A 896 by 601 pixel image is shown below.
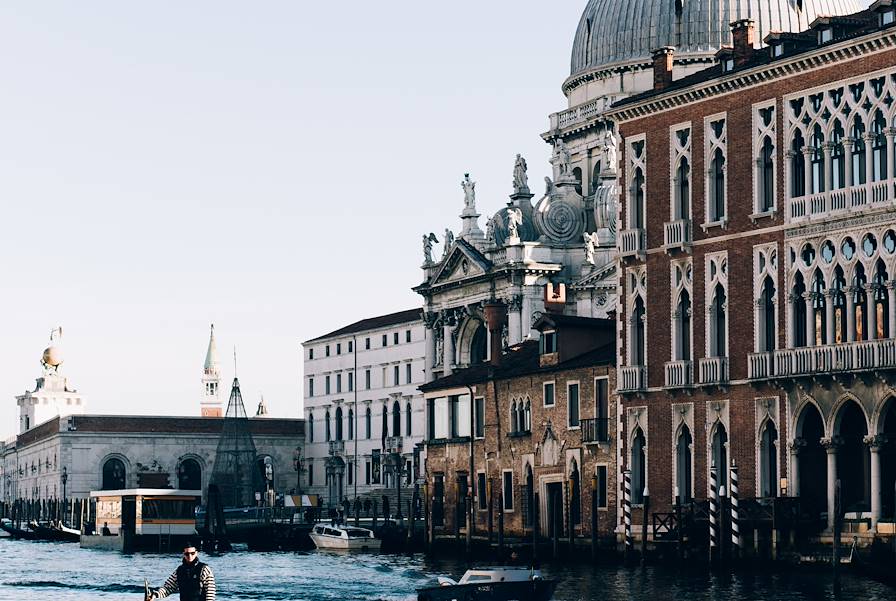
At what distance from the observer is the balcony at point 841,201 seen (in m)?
46.0

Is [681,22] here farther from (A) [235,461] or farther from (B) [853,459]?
(B) [853,459]

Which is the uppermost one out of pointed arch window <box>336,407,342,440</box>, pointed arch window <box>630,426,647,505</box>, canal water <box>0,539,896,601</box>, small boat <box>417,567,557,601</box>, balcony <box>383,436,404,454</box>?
pointed arch window <box>336,407,342,440</box>

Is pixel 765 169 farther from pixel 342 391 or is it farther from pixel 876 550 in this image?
pixel 342 391

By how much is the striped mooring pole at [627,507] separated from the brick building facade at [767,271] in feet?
1.54

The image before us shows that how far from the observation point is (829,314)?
47.2m

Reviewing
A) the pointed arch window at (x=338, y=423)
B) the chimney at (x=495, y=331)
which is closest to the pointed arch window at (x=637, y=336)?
the chimney at (x=495, y=331)

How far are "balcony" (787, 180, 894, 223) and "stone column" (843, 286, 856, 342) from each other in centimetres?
188

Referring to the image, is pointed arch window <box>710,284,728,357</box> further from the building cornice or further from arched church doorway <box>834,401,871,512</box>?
the building cornice

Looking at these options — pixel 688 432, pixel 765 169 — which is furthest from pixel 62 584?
pixel 765 169

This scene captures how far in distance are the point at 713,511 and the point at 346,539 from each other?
23.7 meters

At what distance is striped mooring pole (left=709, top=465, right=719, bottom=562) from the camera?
48.4m

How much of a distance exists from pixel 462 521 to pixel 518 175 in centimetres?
3986

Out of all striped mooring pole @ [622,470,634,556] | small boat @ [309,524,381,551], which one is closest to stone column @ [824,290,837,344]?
striped mooring pole @ [622,470,634,556]

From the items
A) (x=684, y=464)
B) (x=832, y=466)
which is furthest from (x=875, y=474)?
(x=684, y=464)
